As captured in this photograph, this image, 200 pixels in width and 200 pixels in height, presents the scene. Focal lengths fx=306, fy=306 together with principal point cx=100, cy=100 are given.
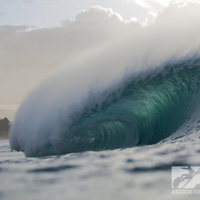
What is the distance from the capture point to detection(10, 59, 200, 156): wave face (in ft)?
31.3

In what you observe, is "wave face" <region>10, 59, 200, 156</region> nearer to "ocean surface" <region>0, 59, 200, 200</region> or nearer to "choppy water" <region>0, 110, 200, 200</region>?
"ocean surface" <region>0, 59, 200, 200</region>

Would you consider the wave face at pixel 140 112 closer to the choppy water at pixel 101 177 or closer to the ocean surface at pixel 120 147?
the ocean surface at pixel 120 147

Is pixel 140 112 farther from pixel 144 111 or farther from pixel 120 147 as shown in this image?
pixel 120 147

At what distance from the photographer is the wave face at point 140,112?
9547 mm

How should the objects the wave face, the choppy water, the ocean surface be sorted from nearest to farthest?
the choppy water, the ocean surface, the wave face

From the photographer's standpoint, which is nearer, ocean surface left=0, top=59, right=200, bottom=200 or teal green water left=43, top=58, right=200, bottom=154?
ocean surface left=0, top=59, right=200, bottom=200

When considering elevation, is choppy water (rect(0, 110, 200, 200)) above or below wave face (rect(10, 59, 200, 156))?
below

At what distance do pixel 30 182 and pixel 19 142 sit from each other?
24.0ft

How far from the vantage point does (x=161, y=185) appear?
3.32 metres

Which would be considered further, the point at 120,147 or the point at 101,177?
the point at 120,147

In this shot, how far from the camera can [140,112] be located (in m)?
11.6

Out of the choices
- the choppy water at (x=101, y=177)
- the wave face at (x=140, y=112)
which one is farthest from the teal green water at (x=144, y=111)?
the choppy water at (x=101, y=177)

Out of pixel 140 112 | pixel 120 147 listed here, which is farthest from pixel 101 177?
pixel 140 112

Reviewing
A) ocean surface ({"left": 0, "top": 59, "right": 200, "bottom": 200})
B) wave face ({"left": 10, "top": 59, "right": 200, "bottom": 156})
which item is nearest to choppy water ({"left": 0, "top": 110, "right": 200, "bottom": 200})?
ocean surface ({"left": 0, "top": 59, "right": 200, "bottom": 200})
